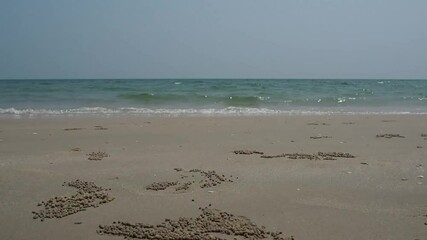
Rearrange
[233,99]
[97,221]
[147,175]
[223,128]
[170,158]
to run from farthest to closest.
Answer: [233,99]
[223,128]
[170,158]
[147,175]
[97,221]

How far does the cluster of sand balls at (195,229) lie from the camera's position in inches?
168

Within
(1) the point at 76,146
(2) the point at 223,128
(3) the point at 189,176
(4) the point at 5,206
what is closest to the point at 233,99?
(2) the point at 223,128

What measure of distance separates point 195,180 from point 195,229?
1.99 meters

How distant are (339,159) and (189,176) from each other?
3.21 m

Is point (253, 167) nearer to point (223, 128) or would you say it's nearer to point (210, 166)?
point (210, 166)

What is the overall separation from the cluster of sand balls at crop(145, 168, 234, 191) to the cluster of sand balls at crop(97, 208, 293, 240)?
1.34 m

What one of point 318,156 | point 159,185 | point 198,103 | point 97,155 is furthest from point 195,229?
point 198,103

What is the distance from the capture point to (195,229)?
4.39 m

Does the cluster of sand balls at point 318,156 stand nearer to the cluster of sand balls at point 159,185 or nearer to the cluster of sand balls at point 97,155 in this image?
the cluster of sand balls at point 159,185

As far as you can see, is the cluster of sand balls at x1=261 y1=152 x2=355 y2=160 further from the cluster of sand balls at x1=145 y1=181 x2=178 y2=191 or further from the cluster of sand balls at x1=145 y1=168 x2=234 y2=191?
the cluster of sand balls at x1=145 y1=181 x2=178 y2=191

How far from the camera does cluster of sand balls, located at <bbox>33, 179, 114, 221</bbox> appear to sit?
4.86m

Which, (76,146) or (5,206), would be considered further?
(76,146)

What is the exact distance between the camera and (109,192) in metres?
5.73

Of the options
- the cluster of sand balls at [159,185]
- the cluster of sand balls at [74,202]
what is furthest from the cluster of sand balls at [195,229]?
the cluster of sand balls at [159,185]
